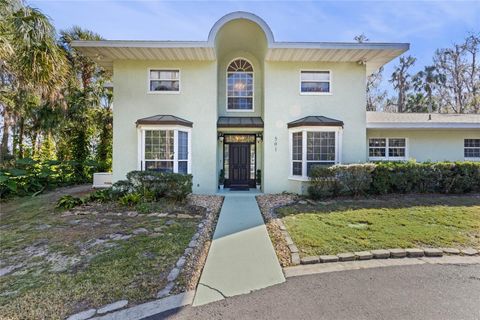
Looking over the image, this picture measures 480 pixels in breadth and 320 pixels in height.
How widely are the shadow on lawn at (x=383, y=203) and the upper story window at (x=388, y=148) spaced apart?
362 centimetres

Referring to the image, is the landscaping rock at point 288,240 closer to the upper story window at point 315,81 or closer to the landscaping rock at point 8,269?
the landscaping rock at point 8,269

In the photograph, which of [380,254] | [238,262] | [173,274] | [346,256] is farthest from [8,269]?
[380,254]

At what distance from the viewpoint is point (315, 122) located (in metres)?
10.2

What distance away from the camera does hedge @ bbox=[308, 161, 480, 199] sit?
9.02 m

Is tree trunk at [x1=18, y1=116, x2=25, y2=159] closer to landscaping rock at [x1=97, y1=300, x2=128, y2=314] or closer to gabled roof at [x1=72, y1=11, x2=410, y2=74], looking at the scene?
gabled roof at [x1=72, y1=11, x2=410, y2=74]

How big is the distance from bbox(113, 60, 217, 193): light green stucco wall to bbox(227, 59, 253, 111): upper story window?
1668 millimetres

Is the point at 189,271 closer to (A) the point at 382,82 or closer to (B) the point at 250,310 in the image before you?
(B) the point at 250,310

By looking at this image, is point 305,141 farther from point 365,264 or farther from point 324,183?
point 365,264

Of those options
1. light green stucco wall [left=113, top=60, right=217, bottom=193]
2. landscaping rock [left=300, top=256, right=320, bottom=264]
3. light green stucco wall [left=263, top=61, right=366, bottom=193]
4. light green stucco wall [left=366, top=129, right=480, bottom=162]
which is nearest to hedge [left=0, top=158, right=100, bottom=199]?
light green stucco wall [left=113, top=60, right=217, bottom=193]

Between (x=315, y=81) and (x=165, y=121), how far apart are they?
680 centimetres

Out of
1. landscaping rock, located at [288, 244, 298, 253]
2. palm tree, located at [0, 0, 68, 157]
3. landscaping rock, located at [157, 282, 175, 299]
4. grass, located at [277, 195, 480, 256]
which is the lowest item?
landscaping rock, located at [157, 282, 175, 299]

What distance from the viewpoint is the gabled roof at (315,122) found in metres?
10.2

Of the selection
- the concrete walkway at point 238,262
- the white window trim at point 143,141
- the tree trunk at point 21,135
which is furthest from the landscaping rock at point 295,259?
the tree trunk at point 21,135

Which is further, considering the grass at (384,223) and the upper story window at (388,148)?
the upper story window at (388,148)
